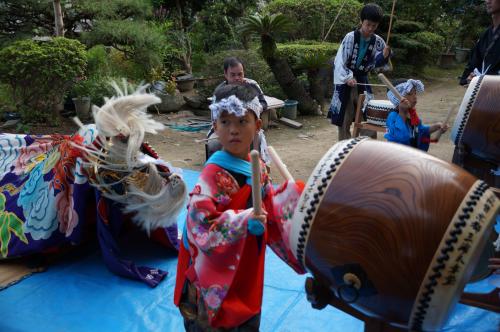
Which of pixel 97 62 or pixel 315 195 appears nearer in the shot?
pixel 315 195

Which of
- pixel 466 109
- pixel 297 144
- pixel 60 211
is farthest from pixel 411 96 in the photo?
pixel 297 144

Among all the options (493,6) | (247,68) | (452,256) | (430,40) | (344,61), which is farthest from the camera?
(430,40)

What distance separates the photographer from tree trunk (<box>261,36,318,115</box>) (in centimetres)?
746

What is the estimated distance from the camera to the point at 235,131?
5.08 ft

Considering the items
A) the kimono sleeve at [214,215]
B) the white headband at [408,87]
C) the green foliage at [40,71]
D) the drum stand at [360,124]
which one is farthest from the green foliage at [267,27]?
the kimono sleeve at [214,215]

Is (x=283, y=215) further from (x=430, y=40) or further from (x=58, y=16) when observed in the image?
(x=430, y=40)

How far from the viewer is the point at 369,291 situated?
1128 millimetres

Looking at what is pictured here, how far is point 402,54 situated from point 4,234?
1107 cm

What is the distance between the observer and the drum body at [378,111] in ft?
14.2

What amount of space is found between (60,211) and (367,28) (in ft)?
11.0

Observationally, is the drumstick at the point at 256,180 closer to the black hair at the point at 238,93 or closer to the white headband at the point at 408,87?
the black hair at the point at 238,93

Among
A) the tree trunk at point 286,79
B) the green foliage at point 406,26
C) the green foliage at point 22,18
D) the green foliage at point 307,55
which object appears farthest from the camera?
the green foliage at point 406,26

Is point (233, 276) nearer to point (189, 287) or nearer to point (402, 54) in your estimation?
point (189, 287)

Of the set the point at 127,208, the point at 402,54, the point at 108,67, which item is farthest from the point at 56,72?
the point at 402,54
